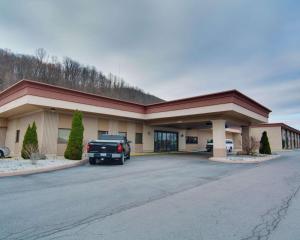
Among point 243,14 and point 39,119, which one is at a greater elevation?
point 243,14

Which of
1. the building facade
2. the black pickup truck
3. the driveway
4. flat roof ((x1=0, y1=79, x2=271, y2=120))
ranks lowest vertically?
the driveway

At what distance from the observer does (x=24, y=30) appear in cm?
1466

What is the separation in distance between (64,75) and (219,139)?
127 ft

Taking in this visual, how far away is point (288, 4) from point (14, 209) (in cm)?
1346

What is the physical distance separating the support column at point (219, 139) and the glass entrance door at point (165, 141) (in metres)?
9.62

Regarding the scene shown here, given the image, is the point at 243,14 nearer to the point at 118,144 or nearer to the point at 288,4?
the point at 288,4

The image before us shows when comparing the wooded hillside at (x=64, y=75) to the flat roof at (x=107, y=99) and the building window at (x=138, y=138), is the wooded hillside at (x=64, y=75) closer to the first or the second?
the building window at (x=138, y=138)

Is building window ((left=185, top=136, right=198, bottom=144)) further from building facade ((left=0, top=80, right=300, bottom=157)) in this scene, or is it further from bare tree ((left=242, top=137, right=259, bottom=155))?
bare tree ((left=242, top=137, right=259, bottom=155))

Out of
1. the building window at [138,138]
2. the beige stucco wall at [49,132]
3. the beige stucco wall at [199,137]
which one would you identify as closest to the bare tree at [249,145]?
the beige stucco wall at [199,137]

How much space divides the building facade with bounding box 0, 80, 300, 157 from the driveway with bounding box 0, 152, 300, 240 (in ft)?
32.3

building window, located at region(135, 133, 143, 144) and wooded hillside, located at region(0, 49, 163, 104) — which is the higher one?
wooded hillside, located at region(0, 49, 163, 104)

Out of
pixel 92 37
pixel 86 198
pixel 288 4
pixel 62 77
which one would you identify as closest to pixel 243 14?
pixel 288 4

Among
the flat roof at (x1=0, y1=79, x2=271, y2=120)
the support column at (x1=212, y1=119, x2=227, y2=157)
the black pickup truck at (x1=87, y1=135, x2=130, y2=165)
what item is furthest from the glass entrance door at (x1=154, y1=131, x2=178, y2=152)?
the black pickup truck at (x1=87, y1=135, x2=130, y2=165)

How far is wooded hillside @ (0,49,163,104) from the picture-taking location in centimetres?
4125
